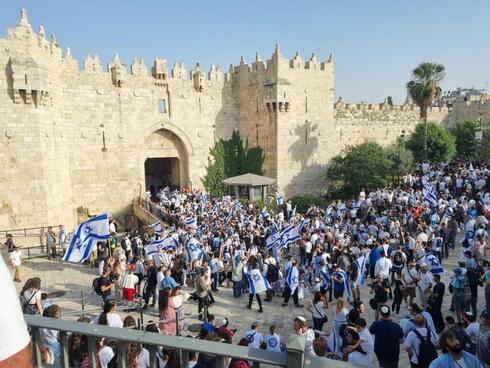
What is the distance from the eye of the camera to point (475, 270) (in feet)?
29.2

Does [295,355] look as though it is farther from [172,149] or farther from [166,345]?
[172,149]

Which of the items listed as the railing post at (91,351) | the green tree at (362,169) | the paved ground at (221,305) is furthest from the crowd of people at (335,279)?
the green tree at (362,169)

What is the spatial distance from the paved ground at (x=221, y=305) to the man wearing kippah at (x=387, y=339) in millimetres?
1689

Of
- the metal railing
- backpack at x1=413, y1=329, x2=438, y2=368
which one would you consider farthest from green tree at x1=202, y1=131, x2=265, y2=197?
the metal railing

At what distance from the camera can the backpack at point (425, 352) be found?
18.6ft

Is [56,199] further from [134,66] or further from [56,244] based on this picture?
[134,66]

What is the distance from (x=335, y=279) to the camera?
30.8ft

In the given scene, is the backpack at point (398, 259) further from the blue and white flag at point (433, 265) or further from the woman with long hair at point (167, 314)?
the woman with long hair at point (167, 314)

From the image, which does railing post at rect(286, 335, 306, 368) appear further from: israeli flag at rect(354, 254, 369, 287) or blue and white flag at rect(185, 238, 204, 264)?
blue and white flag at rect(185, 238, 204, 264)

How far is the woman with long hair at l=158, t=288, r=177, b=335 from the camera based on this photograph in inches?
297

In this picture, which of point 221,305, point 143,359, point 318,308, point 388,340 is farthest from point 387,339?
point 221,305

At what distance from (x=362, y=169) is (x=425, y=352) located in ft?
69.5

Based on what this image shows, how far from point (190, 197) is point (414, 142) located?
1905 cm

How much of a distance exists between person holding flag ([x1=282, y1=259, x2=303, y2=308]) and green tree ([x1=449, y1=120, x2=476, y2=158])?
2889cm
